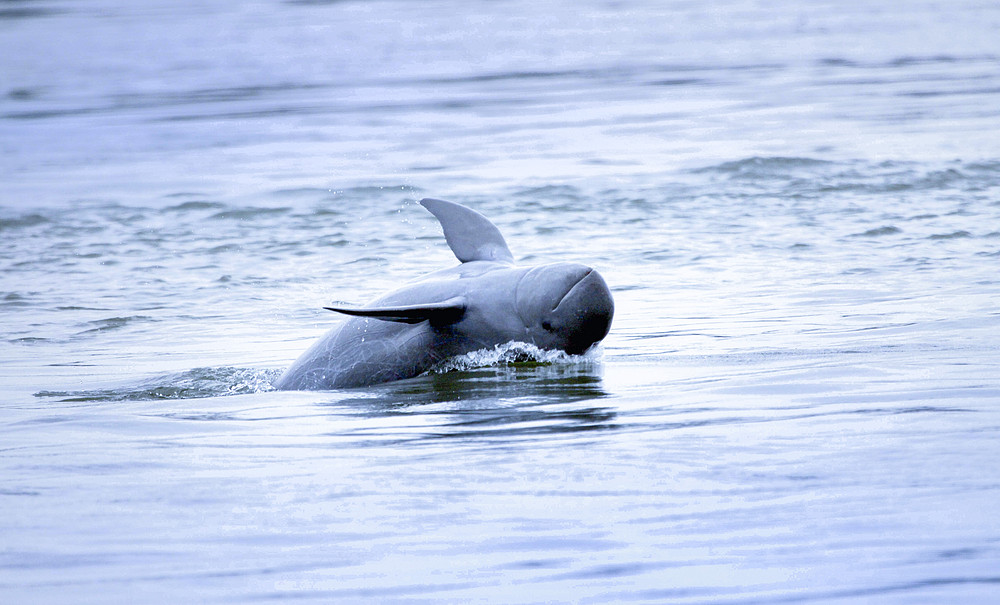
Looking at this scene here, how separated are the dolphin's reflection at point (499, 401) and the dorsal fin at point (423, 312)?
0.35 m

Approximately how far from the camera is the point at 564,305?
Result: 351 inches

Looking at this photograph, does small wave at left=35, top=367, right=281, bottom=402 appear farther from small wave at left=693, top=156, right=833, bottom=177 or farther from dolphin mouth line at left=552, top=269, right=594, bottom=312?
small wave at left=693, top=156, right=833, bottom=177

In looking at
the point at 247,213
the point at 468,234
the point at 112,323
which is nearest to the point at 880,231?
the point at 468,234

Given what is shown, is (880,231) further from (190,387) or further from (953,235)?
(190,387)

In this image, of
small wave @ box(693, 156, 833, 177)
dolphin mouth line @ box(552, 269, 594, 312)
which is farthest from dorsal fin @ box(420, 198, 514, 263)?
small wave @ box(693, 156, 833, 177)

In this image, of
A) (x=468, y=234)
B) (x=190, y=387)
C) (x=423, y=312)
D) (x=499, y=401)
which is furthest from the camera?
(x=468, y=234)

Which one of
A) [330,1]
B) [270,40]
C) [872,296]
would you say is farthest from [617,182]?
[330,1]

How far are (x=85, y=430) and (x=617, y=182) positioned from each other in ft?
39.6

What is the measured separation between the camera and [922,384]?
812 centimetres

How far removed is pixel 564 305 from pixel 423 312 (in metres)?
0.84

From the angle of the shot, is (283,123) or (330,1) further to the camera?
(330,1)

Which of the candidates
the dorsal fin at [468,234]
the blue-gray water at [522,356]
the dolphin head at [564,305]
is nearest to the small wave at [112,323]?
the blue-gray water at [522,356]

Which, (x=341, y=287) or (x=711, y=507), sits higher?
(x=711, y=507)

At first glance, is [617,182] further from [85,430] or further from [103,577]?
[103,577]
